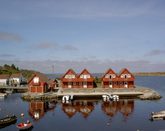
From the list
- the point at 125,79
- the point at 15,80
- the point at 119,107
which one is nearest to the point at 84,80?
the point at 125,79

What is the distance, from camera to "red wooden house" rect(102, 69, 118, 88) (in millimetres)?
99875

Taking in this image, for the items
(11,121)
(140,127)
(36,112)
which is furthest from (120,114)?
(11,121)

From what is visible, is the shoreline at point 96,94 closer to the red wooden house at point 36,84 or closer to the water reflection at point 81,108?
the red wooden house at point 36,84

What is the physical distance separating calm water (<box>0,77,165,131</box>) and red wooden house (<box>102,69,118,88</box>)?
55.1ft

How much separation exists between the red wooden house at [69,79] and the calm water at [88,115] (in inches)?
703

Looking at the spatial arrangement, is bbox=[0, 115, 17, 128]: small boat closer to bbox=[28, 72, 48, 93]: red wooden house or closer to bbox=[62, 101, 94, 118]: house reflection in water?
bbox=[62, 101, 94, 118]: house reflection in water

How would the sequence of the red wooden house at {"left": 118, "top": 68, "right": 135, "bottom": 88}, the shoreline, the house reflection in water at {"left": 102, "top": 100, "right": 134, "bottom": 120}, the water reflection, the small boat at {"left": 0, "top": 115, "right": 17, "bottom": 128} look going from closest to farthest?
the small boat at {"left": 0, "top": 115, "right": 17, "bottom": 128} < the water reflection < the house reflection in water at {"left": 102, "top": 100, "right": 134, "bottom": 120} < the shoreline < the red wooden house at {"left": 118, "top": 68, "right": 135, "bottom": 88}

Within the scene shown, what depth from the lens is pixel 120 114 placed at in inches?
2618

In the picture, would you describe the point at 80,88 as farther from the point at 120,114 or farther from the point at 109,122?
the point at 109,122

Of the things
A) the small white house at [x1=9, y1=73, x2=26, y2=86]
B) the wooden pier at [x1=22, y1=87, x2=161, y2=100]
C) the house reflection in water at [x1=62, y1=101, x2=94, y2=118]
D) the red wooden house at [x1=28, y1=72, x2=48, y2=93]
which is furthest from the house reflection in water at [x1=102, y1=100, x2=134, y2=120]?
the small white house at [x1=9, y1=73, x2=26, y2=86]

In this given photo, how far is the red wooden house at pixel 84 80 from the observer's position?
100500mm

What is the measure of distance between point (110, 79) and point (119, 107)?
25512mm

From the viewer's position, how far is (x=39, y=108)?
245ft

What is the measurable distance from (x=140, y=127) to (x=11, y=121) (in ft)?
76.8
